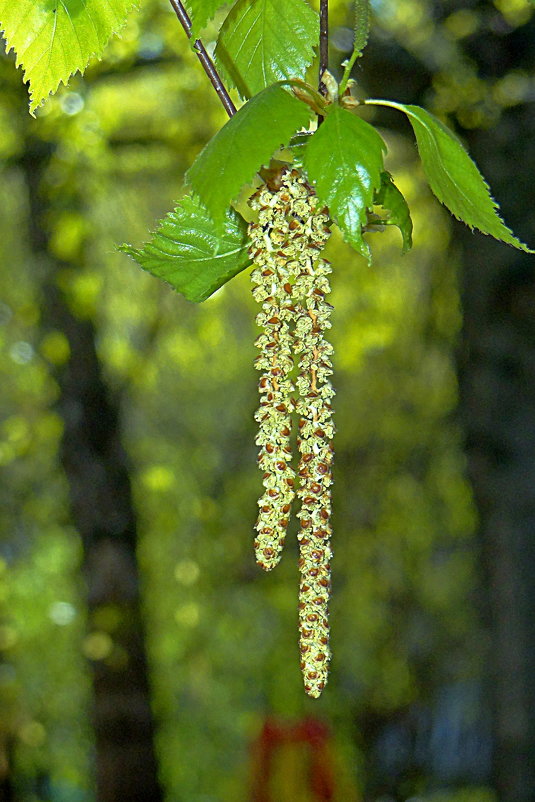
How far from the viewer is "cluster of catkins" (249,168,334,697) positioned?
0.52 metres

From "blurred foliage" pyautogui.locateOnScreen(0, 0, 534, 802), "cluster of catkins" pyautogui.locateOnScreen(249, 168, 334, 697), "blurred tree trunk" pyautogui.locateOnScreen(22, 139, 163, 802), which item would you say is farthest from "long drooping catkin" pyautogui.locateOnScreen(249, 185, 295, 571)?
"blurred foliage" pyautogui.locateOnScreen(0, 0, 534, 802)

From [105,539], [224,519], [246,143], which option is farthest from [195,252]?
[224,519]

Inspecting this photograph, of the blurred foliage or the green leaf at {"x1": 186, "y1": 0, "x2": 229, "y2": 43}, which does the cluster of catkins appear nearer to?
the green leaf at {"x1": 186, "y1": 0, "x2": 229, "y2": 43}

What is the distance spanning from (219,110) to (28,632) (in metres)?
4.67

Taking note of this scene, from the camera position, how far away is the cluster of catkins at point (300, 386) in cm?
52

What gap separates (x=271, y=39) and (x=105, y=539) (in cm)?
269

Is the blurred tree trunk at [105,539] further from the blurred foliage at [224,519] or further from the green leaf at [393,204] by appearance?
the green leaf at [393,204]

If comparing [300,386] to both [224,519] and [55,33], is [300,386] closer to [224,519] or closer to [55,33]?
[55,33]

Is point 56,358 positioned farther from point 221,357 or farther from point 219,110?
point 221,357

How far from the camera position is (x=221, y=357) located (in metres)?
7.10

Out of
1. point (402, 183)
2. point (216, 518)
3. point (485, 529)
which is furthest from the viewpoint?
point (216, 518)

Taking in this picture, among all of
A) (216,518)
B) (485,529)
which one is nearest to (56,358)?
(485,529)

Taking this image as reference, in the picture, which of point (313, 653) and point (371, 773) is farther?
point (371, 773)

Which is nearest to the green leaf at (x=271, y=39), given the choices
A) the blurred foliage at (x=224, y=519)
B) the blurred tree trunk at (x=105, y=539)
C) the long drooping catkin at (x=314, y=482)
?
the long drooping catkin at (x=314, y=482)
